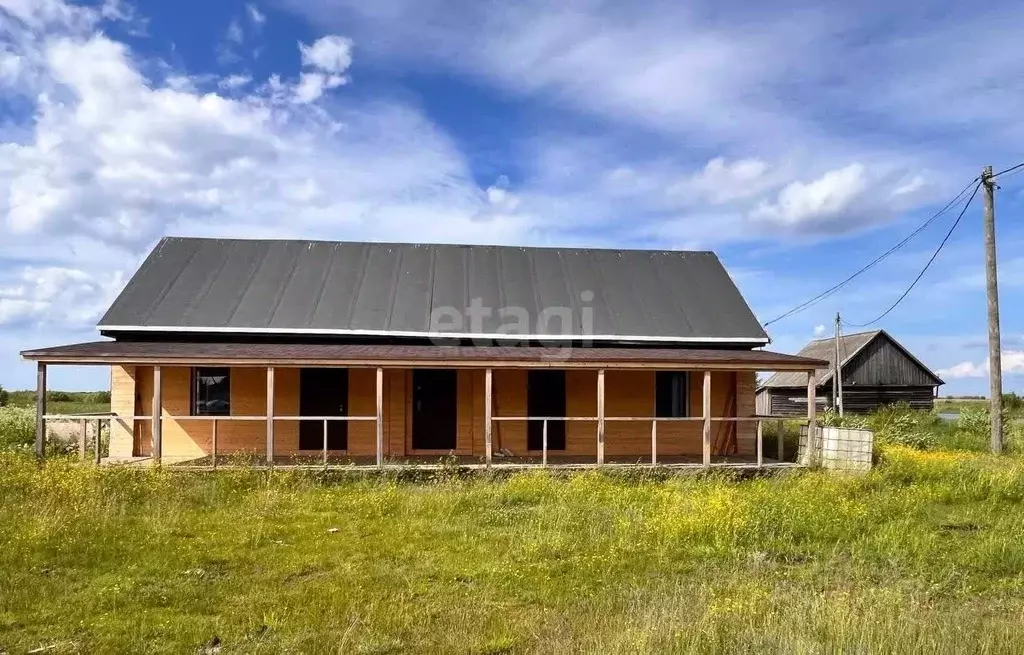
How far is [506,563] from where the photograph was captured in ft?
28.7

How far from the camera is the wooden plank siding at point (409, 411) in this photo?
16188mm

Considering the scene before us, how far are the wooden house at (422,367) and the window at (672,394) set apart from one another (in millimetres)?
37

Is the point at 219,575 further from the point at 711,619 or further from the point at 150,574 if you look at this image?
the point at 711,619

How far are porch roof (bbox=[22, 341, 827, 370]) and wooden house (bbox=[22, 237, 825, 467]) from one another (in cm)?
4

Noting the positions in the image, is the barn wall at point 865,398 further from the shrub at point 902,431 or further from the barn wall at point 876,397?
the shrub at point 902,431

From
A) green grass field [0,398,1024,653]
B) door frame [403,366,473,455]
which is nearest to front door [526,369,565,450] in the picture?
door frame [403,366,473,455]

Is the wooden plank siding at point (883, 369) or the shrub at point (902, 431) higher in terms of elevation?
the wooden plank siding at point (883, 369)

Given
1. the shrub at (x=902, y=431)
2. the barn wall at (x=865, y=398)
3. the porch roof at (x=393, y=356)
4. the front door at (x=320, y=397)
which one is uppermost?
the porch roof at (x=393, y=356)

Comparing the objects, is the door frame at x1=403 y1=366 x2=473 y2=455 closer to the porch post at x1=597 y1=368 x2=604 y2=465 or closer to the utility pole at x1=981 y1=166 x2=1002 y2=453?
the porch post at x1=597 y1=368 x2=604 y2=465

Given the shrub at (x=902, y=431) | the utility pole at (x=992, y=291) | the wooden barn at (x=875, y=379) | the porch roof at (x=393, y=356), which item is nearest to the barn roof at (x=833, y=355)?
the wooden barn at (x=875, y=379)

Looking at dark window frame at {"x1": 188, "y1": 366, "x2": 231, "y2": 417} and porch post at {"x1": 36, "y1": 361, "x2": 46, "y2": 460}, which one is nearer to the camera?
porch post at {"x1": 36, "y1": 361, "x2": 46, "y2": 460}

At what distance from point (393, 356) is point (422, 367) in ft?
2.13

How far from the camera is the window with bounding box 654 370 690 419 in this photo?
17.3 meters

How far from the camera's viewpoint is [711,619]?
628 cm
